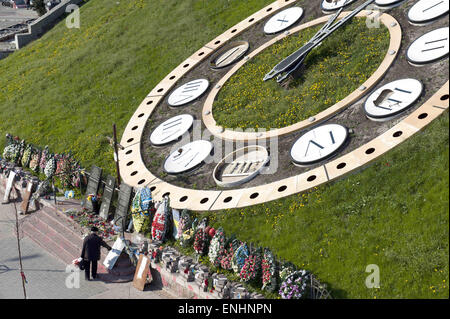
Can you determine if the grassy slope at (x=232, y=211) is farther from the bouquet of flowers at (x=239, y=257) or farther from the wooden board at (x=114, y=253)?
the wooden board at (x=114, y=253)

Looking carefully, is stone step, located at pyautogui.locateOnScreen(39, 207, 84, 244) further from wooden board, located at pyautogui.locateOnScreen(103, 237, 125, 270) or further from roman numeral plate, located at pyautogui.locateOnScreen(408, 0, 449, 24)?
roman numeral plate, located at pyautogui.locateOnScreen(408, 0, 449, 24)

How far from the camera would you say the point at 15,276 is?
1908 centimetres

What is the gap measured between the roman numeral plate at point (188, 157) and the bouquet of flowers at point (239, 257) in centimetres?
501

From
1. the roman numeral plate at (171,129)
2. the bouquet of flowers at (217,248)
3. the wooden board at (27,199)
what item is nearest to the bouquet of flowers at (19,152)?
the wooden board at (27,199)

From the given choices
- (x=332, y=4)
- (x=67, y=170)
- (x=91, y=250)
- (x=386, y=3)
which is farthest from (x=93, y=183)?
(x=386, y=3)

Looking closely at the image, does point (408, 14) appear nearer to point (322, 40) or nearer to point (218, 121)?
point (322, 40)

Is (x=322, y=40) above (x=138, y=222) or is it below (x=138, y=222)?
above

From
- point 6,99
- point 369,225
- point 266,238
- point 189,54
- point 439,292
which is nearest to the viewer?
point 439,292

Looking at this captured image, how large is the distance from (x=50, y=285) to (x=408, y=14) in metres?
14.3

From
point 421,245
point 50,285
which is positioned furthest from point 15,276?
point 421,245

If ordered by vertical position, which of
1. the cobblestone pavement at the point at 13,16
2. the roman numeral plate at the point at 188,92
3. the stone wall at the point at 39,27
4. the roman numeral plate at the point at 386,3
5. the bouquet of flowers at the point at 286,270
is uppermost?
the roman numeral plate at the point at 386,3

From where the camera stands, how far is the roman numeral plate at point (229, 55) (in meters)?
25.0

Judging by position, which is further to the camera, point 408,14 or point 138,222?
point 408,14

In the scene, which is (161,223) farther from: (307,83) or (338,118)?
(307,83)
